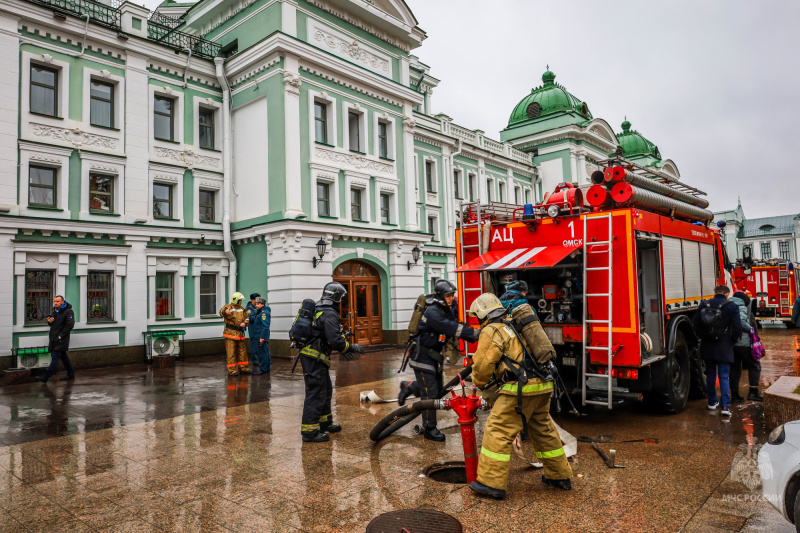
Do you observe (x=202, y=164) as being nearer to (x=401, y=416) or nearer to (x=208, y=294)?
(x=208, y=294)

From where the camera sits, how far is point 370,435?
6.66 m

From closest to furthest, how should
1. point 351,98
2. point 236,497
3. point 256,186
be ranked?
point 236,497 → point 256,186 → point 351,98

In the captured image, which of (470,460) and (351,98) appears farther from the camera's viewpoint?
(351,98)

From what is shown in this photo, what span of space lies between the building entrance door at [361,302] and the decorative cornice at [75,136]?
27.2ft

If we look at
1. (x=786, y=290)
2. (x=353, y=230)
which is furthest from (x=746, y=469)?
(x=786, y=290)

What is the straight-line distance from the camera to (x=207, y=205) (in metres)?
19.2

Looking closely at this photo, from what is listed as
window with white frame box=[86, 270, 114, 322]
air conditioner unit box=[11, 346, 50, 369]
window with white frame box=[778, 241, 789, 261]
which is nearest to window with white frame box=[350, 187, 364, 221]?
window with white frame box=[86, 270, 114, 322]

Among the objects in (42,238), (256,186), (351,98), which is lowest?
(42,238)

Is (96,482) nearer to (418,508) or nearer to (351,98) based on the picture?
(418,508)

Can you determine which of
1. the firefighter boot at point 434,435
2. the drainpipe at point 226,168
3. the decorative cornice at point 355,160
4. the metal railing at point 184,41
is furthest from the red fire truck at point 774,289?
the metal railing at point 184,41

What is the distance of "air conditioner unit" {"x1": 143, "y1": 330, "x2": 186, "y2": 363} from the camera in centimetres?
1587

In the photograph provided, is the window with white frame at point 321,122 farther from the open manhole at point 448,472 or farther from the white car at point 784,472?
the white car at point 784,472

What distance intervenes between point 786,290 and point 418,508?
26.2m

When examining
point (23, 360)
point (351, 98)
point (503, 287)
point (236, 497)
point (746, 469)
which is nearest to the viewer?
point (236, 497)
